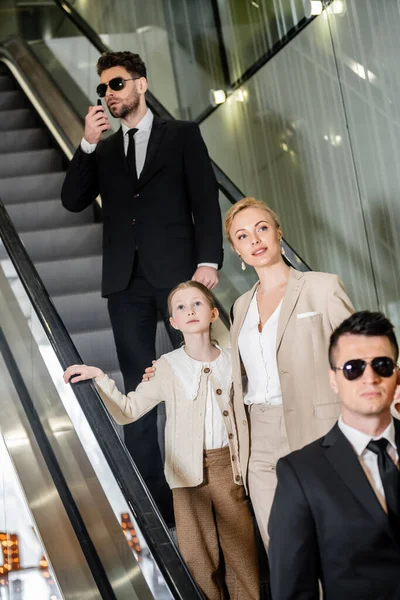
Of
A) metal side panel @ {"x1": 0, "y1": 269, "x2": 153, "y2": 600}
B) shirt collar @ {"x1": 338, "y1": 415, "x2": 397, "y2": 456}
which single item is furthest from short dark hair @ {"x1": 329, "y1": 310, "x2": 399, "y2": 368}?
metal side panel @ {"x1": 0, "y1": 269, "x2": 153, "y2": 600}

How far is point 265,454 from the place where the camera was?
3.03m

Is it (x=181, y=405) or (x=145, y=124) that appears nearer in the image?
(x=181, y=405)

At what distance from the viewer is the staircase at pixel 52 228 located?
18.2 ft

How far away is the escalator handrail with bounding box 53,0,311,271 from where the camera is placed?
472 centimetres

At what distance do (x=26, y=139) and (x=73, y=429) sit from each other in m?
5.20

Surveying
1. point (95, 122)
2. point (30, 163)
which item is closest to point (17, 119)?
point (30, 163)

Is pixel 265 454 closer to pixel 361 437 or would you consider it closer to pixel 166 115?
pixel 361 437

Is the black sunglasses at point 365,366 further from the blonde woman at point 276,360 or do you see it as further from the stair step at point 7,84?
the stair step at point 7,84

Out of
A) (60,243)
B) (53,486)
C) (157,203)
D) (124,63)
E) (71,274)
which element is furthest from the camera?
(60,243)

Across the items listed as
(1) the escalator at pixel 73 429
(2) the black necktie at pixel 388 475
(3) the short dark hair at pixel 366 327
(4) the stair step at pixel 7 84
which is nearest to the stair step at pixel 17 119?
(4) the stair step at pixel 7 84

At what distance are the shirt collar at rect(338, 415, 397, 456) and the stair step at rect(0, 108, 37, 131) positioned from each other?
682cm

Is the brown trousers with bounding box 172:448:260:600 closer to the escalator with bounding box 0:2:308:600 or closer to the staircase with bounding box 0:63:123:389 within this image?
the escalator with bounding box 0:2:308:600

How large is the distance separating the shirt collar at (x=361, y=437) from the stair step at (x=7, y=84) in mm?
7564

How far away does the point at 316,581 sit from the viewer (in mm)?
2057
